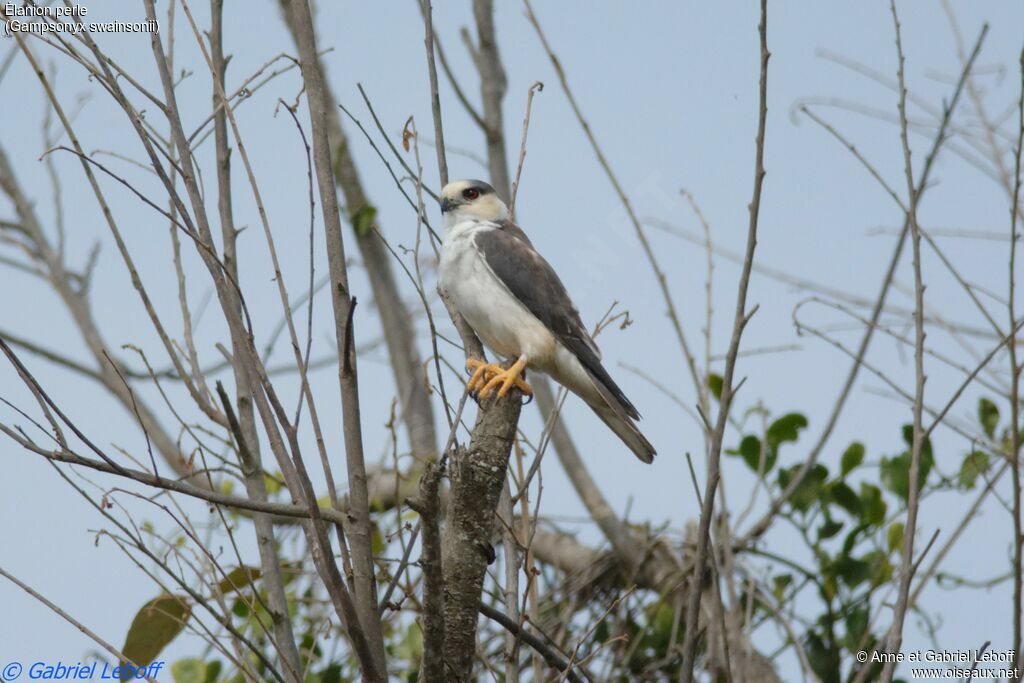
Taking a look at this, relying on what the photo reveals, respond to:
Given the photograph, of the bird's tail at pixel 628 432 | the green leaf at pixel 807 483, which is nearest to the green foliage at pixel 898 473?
the green leaf at pixel 807 483

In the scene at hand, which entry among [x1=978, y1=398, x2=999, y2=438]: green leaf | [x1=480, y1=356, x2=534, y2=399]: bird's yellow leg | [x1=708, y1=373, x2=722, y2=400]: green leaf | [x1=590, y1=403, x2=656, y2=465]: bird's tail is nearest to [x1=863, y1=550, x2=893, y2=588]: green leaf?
[x1=978, y1=398, x2=999, y2=438]: green leaf

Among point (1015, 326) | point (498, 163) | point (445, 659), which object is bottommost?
point (445, 659)

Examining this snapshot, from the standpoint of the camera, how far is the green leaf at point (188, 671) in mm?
4039

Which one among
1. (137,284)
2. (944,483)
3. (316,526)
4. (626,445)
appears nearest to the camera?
(316,526)

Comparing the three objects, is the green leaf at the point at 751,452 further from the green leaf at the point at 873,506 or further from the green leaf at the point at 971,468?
the green leaf at the point at 971,468

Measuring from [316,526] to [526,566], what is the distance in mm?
966

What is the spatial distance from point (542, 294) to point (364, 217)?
162 centimetres

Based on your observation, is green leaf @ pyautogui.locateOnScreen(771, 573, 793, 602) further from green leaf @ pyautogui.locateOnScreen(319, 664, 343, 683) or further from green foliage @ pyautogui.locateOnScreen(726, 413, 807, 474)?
green leaf @ pyautogui.locateOnScreen(319, 664, 343, 683)

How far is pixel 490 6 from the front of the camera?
566 cm

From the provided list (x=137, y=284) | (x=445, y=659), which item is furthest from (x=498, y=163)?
(x=445, y=659)

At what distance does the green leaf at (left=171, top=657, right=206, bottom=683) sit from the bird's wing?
178 cm

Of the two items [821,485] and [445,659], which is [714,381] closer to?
[821,485]

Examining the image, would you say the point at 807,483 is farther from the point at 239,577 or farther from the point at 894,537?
the point at 239,577

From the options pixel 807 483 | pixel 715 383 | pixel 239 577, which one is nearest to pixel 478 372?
pixel 239 577
